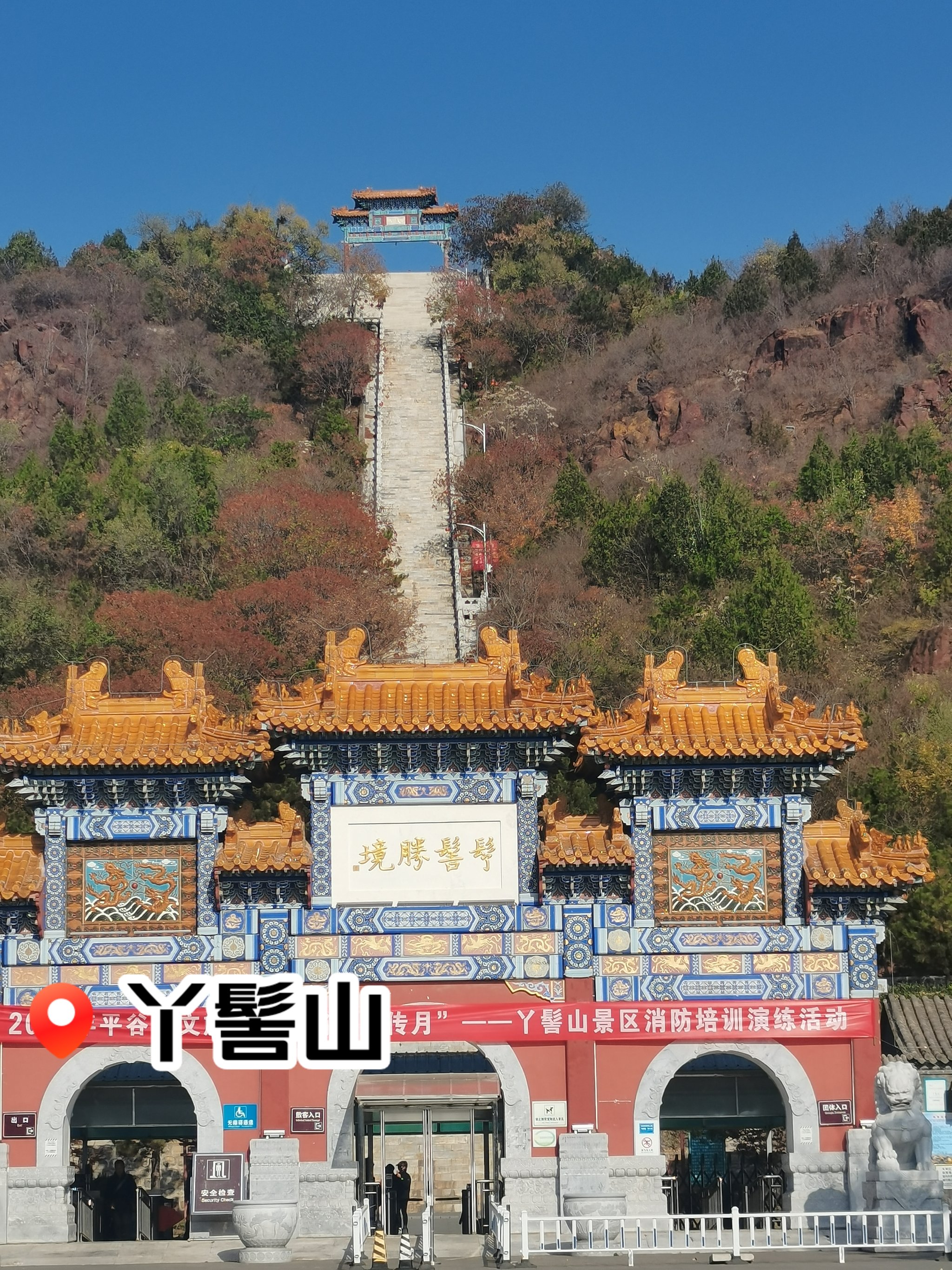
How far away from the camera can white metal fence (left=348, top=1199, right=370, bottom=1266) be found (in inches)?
822

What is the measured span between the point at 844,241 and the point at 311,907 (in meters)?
57.4

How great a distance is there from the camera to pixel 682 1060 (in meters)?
24.9

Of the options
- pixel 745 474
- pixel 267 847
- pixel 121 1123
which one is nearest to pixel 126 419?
pixel 745 474

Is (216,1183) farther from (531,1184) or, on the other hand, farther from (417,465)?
(417,465)

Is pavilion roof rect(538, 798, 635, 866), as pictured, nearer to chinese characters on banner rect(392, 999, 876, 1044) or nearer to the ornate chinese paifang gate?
chinese characters on banner rect(392, 999, 876, 1044)

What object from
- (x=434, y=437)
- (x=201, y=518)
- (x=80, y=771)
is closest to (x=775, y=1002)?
(x=80, y=771)

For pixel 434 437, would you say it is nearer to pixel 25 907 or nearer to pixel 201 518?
pixel 201 518

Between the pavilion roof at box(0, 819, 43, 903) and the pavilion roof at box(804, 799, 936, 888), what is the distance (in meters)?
10.6

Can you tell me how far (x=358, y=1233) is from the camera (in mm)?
20875

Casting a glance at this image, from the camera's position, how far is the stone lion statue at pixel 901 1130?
2320 cm

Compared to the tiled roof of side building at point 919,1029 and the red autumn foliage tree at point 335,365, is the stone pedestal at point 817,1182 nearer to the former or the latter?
the tiled roof of side building at point 919,1029

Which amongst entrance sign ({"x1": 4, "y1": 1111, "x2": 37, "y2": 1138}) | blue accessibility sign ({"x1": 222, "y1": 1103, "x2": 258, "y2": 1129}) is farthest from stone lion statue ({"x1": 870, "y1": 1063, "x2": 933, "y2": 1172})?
entrance sign ({"x1": 4, "y1": 1111, "x2": 37, "y2": 1138})

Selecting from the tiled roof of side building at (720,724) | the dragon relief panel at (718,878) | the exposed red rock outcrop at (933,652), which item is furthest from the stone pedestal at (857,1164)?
the exposed red rock outcrop at (933,652)

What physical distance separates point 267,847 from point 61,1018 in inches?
141
